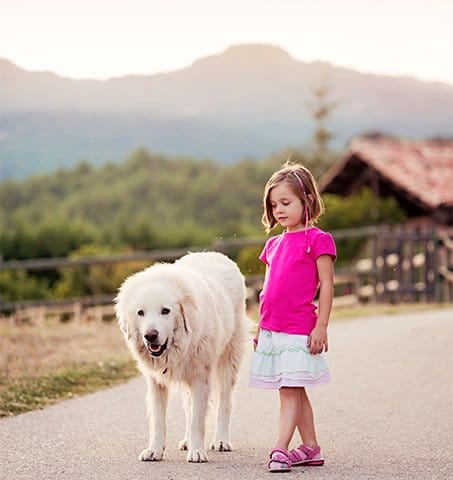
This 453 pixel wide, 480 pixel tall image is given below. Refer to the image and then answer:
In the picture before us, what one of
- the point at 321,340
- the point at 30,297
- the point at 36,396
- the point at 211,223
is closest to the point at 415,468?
the point at 321,340

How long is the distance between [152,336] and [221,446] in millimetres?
1052

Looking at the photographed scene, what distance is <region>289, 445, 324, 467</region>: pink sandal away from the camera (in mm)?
6215

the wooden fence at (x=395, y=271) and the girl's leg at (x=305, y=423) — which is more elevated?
the girl's leg at (x=305, y=423)

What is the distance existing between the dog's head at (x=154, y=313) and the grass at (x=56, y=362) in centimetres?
243

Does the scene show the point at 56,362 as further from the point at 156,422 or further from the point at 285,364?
the point at 285,364

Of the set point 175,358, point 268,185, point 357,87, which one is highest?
point 357,87

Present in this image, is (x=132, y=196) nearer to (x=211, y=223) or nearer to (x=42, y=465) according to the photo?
(x=211, y=223)

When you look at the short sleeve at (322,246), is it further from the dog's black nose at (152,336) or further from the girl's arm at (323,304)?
the dog's black nose at (152,336)

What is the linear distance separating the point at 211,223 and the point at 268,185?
174ft

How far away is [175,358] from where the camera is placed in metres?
6.50

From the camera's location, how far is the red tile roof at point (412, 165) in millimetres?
28719

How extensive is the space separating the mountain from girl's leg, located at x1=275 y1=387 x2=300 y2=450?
62.9 m

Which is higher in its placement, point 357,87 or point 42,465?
point 357,87

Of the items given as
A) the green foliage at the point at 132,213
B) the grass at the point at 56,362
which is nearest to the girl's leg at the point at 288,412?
the grass at the point at 56,362
